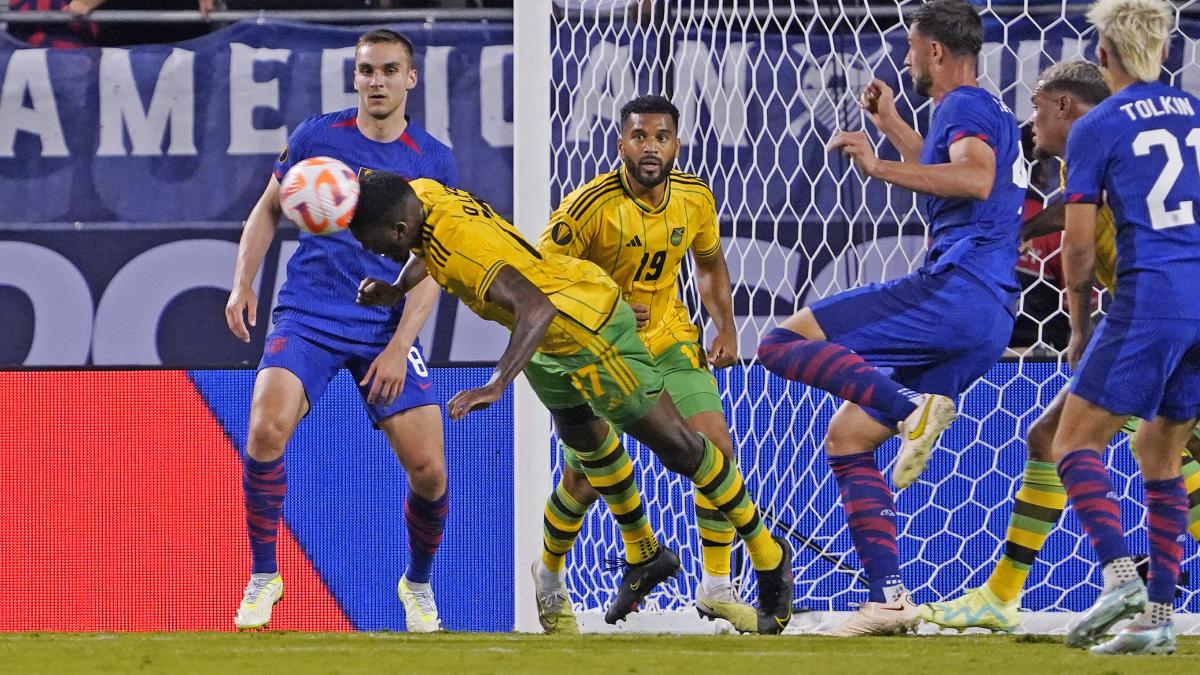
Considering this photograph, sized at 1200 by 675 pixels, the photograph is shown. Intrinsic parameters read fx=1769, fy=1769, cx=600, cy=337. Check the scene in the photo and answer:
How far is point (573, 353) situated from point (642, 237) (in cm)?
83

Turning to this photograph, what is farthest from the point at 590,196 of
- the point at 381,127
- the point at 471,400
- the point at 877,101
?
the point at 471,400

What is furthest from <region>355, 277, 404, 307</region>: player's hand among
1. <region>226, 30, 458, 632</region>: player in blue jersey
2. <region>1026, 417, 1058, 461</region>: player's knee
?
<region>1026, 417, 1058, 461</region>: player's knee

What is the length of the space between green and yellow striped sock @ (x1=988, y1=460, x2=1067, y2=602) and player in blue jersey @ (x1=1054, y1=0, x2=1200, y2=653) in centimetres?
82

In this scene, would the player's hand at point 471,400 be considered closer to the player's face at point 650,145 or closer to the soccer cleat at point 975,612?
the player's face at point 650,145

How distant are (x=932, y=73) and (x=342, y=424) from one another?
294 cm

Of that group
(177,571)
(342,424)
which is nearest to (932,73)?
(342,424)

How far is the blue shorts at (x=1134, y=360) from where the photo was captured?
4.14m

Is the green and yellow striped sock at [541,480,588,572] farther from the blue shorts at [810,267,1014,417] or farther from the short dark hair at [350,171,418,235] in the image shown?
the short dark hair at [350,171,418,235]

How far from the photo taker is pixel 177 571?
698cm

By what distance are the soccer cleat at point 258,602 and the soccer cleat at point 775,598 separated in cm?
149

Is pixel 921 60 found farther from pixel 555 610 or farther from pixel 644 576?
pixel 555 610

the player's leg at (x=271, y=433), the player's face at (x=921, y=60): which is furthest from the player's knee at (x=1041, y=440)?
the player's leg at (x=271, y=433)

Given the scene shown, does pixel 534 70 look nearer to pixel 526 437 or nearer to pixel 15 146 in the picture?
pixel 526 437

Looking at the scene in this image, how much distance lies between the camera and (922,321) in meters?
4.95
